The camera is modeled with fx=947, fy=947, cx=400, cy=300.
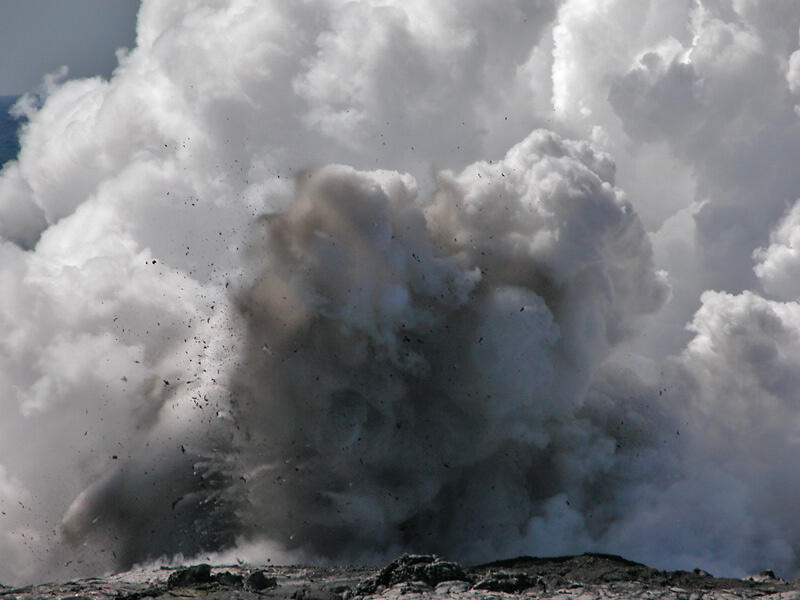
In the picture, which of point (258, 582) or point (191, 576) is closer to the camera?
point (258, 582)

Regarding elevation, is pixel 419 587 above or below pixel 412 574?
below

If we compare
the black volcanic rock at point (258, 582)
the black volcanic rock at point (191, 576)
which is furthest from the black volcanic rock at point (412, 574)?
the black volcanic rock at point (191, 576)

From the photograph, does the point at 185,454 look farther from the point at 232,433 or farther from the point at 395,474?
the point at 395,474

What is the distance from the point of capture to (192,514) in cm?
9806

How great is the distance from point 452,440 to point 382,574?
4269cm

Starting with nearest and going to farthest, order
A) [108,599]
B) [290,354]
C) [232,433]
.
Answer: [108,599]
[290,354]
[232,433]

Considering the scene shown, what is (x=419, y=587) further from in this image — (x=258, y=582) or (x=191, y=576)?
(x=191, y=576)

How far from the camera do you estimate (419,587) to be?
53.9 meters

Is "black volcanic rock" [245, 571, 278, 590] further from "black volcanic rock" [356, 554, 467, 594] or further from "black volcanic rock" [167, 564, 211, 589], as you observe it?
"black volcanic rock" [356, 554, 467, 594]

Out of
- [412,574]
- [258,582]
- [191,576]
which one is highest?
[191,576]

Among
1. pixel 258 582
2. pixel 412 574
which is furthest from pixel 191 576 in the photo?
pixel 412 574

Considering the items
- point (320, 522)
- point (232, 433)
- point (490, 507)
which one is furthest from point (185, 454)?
point (490, 507)

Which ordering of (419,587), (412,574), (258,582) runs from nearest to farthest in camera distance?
(419,587), (412,574), (258,582)

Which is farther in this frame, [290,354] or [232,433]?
[232,433]
